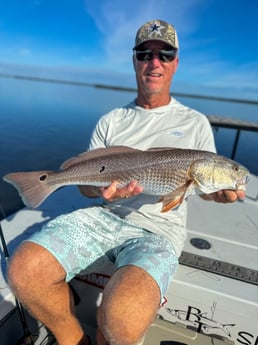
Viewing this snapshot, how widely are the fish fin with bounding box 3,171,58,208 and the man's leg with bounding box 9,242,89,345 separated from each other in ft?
1.30

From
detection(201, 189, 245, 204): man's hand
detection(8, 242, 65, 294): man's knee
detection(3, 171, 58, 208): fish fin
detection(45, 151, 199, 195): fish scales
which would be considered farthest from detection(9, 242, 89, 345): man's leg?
detection(201, 189, 245, 204): man's hand

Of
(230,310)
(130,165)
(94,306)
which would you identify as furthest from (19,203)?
(230,310)

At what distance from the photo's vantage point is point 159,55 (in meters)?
3.11

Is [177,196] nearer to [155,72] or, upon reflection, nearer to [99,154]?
[99,154]

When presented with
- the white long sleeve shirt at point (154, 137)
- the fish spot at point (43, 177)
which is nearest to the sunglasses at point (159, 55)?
the white long sleeve shirt at point (154, 137)

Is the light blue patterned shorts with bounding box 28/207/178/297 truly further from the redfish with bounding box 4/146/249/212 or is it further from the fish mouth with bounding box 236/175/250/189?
the fish mouth with bounding box 236/175/250/189

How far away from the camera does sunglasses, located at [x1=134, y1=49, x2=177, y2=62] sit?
309 centimetres

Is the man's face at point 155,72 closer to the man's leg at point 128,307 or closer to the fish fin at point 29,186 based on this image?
the fish fin at point 29,186

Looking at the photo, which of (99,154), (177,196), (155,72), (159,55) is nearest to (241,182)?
(177,196)

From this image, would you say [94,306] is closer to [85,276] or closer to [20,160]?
[85,276]

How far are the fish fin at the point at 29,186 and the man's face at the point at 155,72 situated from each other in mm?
1484

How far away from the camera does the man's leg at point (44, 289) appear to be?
219 cm

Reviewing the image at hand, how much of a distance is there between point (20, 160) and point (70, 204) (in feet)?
27.2

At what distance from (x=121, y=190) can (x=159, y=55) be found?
5.21ft
